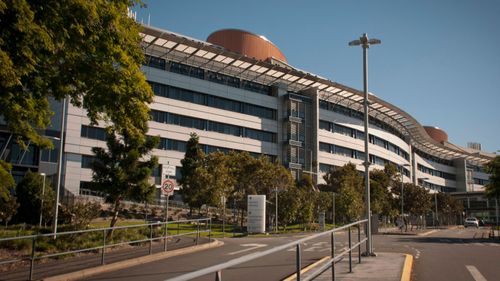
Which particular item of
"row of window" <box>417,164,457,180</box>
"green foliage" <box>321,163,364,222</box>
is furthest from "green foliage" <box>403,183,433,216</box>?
"row of window" <box>417,164,457,180</box>

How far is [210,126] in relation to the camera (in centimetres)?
6141

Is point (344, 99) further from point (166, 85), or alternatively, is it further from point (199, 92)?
point (166, 85)

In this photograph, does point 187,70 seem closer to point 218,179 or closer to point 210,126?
point 210,126

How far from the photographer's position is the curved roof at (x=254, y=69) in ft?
176

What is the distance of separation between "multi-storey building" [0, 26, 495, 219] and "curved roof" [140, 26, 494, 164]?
4.8 inches

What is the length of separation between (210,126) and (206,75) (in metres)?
6.74

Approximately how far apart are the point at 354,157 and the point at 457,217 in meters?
56.2

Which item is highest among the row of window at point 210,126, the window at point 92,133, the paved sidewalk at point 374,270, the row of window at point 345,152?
the row of window at point 210,126

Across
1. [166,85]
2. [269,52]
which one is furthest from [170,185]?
[269,52]

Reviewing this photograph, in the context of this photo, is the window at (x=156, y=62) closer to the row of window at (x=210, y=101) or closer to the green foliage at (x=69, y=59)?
the row of window at (x=210, y=101)

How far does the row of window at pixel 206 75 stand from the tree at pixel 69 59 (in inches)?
1706

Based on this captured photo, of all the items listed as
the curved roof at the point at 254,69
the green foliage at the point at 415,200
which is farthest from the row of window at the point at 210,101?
the green foliage at the point at 415,200

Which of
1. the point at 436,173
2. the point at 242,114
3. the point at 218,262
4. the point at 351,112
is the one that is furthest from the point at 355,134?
the point at 218,262

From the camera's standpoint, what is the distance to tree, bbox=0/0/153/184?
27.9ft
